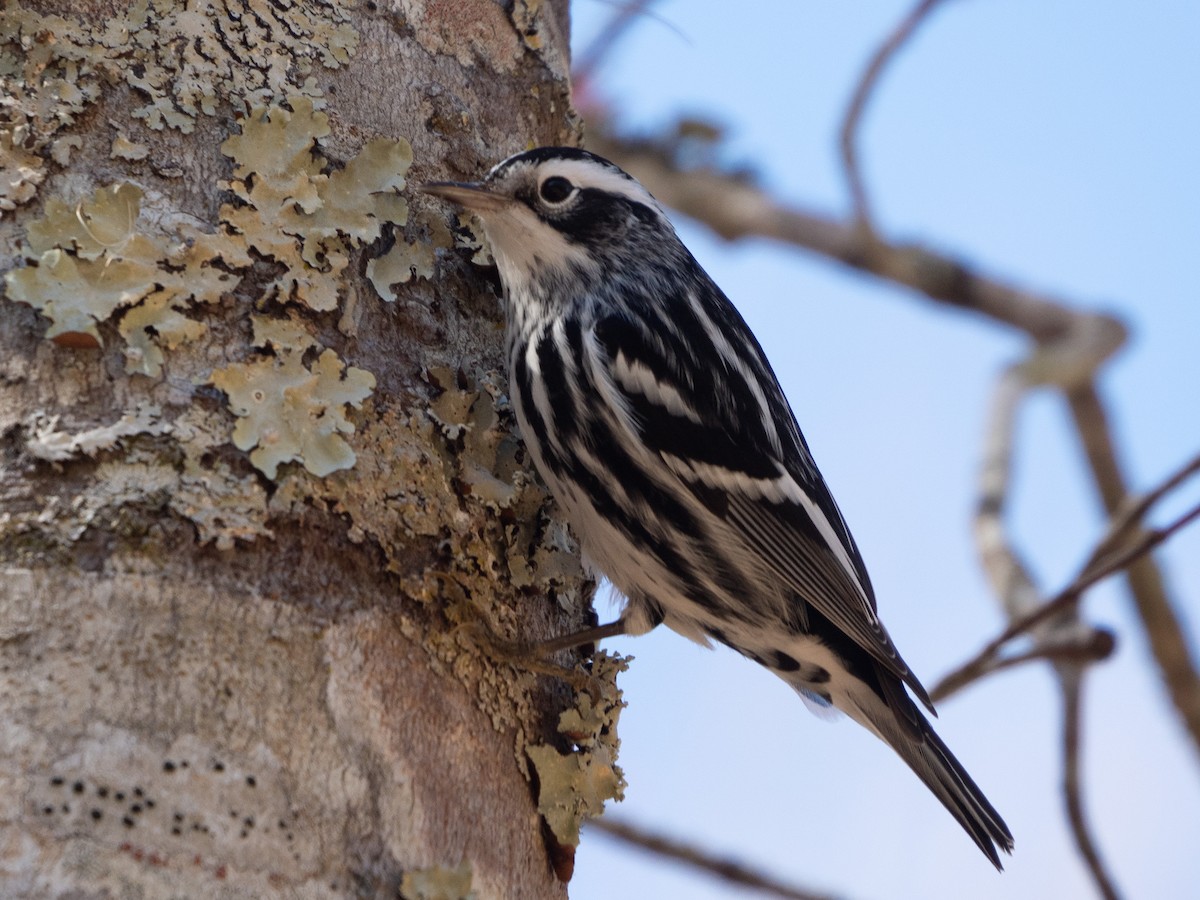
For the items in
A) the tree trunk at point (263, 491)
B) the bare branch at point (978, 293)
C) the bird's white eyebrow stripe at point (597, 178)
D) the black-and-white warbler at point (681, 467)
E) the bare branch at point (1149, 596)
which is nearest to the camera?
the tree trunk at point (263, 491)

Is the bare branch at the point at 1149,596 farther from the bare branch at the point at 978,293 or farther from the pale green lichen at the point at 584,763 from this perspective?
the pale green lichen at the point at 584,763

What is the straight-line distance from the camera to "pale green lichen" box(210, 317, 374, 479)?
204 cm

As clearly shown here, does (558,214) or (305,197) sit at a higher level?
(558,214)

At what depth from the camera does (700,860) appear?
10.2 ft

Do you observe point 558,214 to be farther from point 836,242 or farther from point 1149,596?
point 836,242

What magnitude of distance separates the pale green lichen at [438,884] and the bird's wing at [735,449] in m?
1.11

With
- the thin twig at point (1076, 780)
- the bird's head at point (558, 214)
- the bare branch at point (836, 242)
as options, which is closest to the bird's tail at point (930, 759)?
the thin twig at point (1076, 780)

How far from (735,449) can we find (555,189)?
27.9 inches

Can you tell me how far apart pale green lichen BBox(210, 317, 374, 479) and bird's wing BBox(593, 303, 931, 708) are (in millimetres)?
748

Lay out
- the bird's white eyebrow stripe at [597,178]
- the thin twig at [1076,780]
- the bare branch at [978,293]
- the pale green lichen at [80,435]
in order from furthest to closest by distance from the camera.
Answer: the bare branch at [978,293], the bird's white eyebrow stripe at [597,178], the thin twig at [1076,780], the pale green lichen at [80,435]

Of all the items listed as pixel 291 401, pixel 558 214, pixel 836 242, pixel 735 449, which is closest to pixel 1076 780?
pixel 735 449

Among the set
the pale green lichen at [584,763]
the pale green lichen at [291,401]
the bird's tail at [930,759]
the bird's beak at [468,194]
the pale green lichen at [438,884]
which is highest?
the bird's beak at [468,194]

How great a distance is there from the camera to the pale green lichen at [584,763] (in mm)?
2186

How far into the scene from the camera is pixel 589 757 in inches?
90.0
